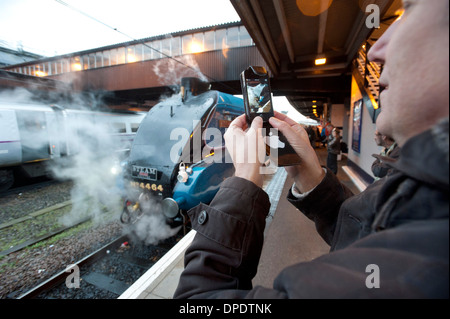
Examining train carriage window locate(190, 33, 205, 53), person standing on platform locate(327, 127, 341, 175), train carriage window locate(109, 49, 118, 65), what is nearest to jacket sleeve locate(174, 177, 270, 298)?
person standing on platform locate(327, 127, 341, 175)

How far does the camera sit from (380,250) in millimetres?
488

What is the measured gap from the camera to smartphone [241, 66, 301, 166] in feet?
3.75

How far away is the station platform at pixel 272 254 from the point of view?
233 centimetres

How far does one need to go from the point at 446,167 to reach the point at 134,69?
17939mm

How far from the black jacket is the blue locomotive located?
281cm

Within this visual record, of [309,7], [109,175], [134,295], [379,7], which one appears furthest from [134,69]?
[134,295]

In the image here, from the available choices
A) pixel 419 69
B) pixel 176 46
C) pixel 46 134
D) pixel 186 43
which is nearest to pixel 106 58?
pixel 176 46

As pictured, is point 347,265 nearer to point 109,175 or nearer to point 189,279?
point 189,279

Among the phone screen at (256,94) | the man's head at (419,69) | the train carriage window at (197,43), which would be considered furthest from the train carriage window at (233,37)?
the man's head at (419,69)

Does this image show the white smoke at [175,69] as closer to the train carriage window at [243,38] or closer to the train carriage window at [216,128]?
the train carriage window at [243,38]

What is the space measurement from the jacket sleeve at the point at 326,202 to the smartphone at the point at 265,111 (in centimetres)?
20

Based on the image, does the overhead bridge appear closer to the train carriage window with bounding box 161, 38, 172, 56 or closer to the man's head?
the train carriage window with bounding box 161, 38, 172, 56

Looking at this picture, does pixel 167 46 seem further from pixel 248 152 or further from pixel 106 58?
pixel 248 152

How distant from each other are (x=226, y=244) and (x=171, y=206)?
9.50 feet
